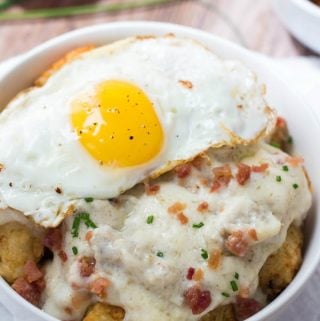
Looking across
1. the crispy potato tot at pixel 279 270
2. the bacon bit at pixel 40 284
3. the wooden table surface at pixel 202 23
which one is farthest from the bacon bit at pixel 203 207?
the wooden table surface at pixel 202 23

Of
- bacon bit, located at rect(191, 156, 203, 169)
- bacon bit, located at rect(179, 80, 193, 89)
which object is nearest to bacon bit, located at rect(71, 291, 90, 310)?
bacon bit, located at rect(191, 156, 203, 169)

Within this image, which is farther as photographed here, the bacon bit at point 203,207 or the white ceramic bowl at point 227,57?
the white ceramic bowl at point 227,57

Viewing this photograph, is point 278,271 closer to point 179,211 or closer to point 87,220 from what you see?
point 179,211

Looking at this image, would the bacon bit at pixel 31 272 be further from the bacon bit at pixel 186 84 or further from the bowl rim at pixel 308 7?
the bowl rim at pixel 308 7

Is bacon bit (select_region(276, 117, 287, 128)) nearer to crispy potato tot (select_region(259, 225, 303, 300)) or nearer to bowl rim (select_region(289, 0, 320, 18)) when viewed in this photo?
crispy potato tot (select_region(259, 225, 303, 300))

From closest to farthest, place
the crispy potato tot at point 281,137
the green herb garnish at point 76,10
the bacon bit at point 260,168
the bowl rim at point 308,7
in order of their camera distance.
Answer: the bacon bit at point 260,168
the crispy potato tot at point 281,137
the bowl rim at point 308,7
the green herb garnish at point 76,10
